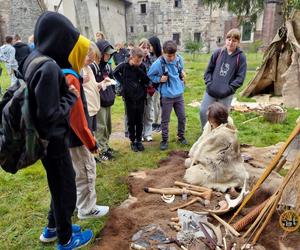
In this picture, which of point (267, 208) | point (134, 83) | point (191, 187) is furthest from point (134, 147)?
point (267, 208)

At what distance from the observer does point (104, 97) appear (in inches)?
176

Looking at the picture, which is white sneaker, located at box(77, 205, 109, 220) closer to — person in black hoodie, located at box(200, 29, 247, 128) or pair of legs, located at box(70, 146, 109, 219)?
pair of legs, located at box(70, 146, 109, 219)

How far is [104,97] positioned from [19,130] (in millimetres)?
2435

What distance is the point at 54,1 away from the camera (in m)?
22.4

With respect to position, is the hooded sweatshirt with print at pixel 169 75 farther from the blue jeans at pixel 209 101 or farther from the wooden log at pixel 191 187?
the wooden log at pixel 191 187

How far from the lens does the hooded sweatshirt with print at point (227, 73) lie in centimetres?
460

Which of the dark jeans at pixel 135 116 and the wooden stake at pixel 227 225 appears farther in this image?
the dark jeans at pixel 135 116

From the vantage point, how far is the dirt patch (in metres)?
2.72

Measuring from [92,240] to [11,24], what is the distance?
24.4 meters

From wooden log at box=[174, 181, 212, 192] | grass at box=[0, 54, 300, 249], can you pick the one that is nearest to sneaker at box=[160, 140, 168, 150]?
grass at box=[0, 54, 300, 249]

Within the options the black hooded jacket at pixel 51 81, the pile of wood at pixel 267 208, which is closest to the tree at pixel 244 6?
the pile of wood at pixel 267 208

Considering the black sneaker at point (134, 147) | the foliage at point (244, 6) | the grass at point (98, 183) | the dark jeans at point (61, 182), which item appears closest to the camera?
the dark jeans at point (61, 182)

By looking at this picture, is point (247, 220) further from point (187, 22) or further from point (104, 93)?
point (187, 22)

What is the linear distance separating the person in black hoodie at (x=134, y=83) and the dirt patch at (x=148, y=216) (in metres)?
1.06
